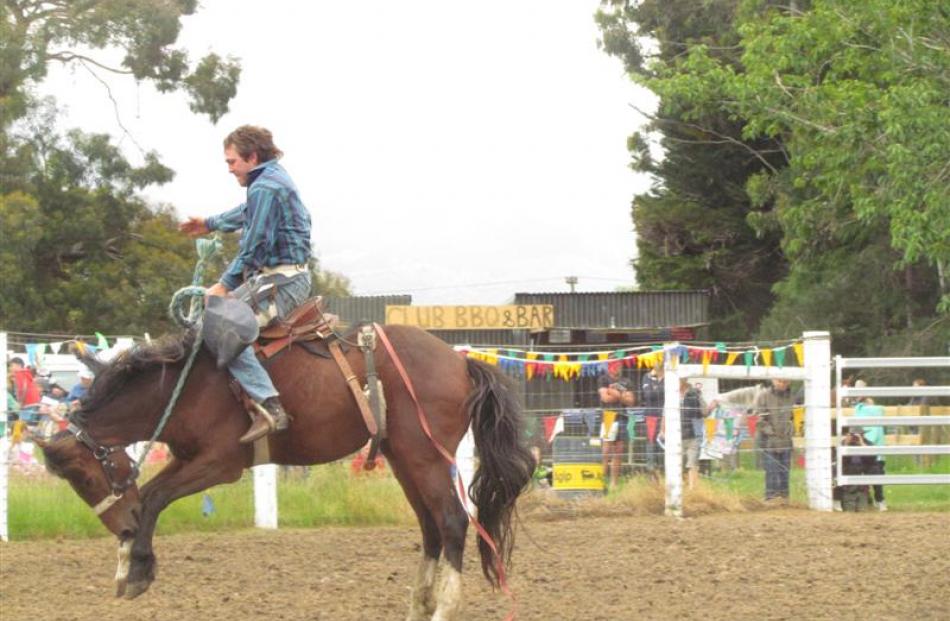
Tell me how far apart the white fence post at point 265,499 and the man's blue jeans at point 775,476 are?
5225 mm

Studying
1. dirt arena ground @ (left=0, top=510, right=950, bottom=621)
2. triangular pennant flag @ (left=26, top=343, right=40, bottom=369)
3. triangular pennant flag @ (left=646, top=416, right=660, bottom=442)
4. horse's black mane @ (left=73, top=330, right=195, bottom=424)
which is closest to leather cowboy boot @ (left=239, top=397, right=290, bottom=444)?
horse's black mane @ (left=73, top=330, right=195, bottom=424)

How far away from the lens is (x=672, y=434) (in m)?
13.1

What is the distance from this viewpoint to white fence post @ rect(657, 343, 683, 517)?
42.3 feet

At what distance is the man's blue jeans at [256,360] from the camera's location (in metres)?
6.83

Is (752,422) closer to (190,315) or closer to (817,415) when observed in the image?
(817,415)

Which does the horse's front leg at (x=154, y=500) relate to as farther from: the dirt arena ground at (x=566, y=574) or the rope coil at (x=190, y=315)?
the dirt arena ground at (x=566, y=574)

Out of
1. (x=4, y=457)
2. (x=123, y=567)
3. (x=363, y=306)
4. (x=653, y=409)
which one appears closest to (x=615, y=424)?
(x=653, y=409)

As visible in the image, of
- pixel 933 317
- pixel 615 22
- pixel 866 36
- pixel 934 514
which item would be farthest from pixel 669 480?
pixel 615 22

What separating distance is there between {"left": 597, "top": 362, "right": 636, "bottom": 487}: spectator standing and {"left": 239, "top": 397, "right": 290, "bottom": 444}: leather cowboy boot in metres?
7.46

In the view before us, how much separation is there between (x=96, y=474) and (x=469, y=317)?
20977 millimetres

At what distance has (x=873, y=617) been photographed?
722 centimetres

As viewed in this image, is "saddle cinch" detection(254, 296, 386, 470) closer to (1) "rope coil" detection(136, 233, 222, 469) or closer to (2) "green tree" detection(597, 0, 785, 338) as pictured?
(1) "rope coil" detection(136, 233, 222, 469)

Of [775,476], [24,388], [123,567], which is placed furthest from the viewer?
[775,476]

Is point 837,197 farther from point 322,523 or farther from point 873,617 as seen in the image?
point 873,617
